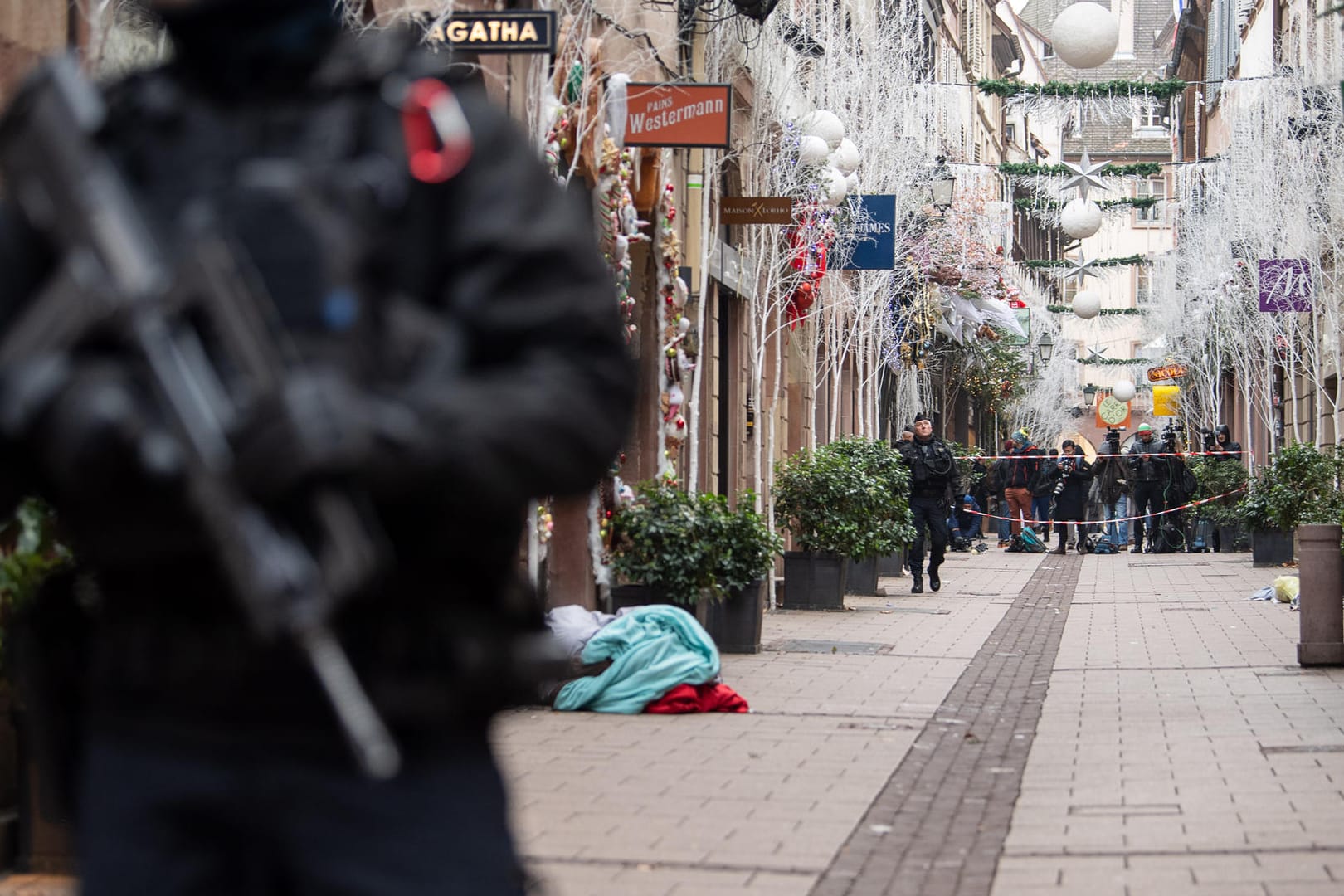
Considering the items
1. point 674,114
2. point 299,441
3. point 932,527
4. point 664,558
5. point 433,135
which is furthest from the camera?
point 932,527

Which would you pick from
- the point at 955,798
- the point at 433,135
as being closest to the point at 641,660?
the point at 955,798

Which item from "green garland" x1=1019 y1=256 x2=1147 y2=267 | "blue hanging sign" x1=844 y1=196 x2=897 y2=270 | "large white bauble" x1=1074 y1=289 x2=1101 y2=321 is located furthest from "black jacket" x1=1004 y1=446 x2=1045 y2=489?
"green garland" x1=1019 y1=256 x2=1147 y2=267

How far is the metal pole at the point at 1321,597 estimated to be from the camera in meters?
11.9

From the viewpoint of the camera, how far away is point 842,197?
1964cm

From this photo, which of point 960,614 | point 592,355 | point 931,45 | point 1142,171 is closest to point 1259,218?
point 1142,171

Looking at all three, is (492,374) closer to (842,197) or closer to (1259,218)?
(842,197)

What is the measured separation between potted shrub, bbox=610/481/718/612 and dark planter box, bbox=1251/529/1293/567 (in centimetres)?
1463

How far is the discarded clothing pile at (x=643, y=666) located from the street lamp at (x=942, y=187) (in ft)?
58.3

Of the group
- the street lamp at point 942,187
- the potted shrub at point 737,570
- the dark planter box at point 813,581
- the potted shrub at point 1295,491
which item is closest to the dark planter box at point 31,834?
the potted shrub at point 737,570

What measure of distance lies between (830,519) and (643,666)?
7.45 m

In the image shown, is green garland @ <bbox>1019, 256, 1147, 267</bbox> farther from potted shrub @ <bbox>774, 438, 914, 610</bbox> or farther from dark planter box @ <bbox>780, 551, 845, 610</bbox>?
dark planter box @ <bbox>780, 551, 845, 610</bbox>

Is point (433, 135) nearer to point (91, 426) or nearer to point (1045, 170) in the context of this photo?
point (91, 426)

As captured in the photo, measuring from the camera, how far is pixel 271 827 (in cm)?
201

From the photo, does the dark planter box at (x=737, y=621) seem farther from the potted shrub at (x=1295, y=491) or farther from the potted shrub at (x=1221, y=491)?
the potted shrub at (x=1221, y=491)
